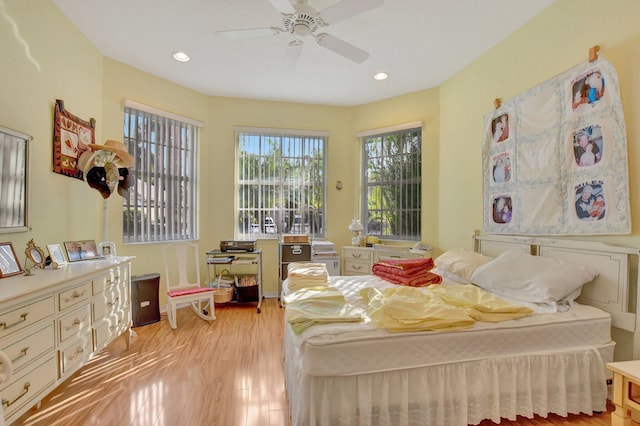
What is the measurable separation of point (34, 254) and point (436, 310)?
2.70 metres

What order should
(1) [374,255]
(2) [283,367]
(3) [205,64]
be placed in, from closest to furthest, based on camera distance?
1. (2) [283,367]
2. (3) [205,64]
3. (1) [374,255]

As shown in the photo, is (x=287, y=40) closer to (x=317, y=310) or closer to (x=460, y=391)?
(x=317, y=310)

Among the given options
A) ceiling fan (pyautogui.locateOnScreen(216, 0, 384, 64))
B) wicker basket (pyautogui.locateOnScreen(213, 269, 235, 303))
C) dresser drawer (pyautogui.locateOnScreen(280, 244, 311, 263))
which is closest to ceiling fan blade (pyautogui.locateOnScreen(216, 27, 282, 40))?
ceiling fan (pyautogui.locateOnScreen(216, 0, 384, 64))

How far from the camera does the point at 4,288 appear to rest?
1481mm

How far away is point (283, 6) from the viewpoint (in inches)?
75.9

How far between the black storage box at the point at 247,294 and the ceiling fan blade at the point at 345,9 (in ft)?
10.5

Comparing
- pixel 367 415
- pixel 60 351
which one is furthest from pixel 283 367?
pixel 60 351

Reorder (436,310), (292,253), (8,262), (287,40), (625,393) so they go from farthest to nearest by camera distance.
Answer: (292,253) < (287,40) < (8,262) < (436,310) < (625,393)

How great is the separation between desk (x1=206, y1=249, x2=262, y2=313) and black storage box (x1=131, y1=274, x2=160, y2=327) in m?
0.65

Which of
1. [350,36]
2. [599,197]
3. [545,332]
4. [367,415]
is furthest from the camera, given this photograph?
Result: [350,36]

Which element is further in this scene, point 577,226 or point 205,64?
point 205,64

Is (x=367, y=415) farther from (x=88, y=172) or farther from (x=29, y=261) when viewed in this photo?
(x=88, y=172)

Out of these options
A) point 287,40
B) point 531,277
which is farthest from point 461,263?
point 287,40

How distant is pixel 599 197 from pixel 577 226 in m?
0.25
